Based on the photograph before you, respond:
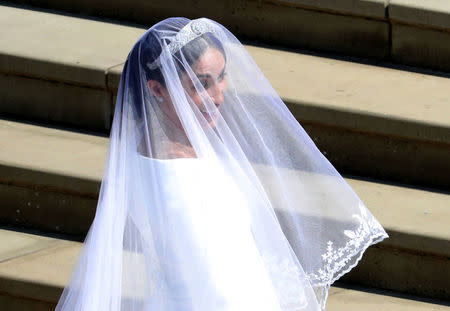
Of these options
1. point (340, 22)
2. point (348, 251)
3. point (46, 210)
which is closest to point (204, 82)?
point (348, 251)

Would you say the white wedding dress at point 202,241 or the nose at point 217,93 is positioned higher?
the nose at point 217,93

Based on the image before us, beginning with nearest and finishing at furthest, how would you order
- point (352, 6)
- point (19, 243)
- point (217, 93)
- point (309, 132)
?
point (217, 93)
point (19, 243)
point (309, 132)
point (352, 6)

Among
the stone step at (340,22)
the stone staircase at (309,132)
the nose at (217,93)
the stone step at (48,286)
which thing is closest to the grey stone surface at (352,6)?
the stone step at (340,22)

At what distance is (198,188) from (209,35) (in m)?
0.39

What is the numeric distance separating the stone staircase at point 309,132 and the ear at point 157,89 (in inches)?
62.4

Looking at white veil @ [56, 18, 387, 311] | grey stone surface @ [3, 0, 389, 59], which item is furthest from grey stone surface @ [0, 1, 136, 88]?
white veil @ [56, 18, 387, 311]

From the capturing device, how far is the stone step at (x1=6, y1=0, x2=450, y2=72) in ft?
15.1

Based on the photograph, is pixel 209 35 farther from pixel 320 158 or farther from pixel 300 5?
pixel 300 5

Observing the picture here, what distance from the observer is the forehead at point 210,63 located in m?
2.55

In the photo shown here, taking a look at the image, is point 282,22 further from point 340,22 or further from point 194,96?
point 194,96

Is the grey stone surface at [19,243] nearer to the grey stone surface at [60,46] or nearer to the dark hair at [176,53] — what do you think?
the grey stone surface at [60,46]

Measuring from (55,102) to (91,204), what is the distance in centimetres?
64

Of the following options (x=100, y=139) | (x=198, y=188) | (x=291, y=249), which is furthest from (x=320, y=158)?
(x=100, y=139)

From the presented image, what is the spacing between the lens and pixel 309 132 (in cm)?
433
